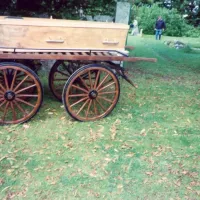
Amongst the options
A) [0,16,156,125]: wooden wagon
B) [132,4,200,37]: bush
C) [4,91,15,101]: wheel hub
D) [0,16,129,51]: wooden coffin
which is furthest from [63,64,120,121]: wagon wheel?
[132,4,200,37]: bush

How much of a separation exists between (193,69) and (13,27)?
22.8ft

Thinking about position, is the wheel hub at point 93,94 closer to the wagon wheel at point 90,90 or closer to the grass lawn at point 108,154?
the wagon wheel at point 90,90

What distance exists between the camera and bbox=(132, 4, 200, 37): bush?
24.8 m

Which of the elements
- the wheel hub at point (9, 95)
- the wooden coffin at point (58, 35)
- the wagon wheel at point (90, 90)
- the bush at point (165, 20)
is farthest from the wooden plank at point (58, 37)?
the bush at point (165, 20)

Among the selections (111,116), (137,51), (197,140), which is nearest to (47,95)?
(111,116)

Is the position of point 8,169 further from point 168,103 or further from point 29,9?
point 29,9

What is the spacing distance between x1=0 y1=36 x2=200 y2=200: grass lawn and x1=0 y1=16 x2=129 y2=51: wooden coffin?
116 cm

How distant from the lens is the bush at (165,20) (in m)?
24.8

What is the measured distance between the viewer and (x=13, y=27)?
13.2 ft

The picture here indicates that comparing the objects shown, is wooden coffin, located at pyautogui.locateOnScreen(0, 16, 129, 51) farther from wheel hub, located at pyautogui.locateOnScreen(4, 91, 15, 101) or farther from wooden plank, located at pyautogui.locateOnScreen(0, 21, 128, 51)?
wheel hub, located at pyautogui.locateOnScreen(4, 91, 15, 101)

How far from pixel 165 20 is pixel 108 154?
23893 millimetres

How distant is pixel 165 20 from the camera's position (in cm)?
2597

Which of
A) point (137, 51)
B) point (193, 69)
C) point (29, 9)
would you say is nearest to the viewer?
point (29, 9)

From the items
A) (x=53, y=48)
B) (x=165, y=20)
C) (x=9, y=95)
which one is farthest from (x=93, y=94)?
(x=165, y=20)
